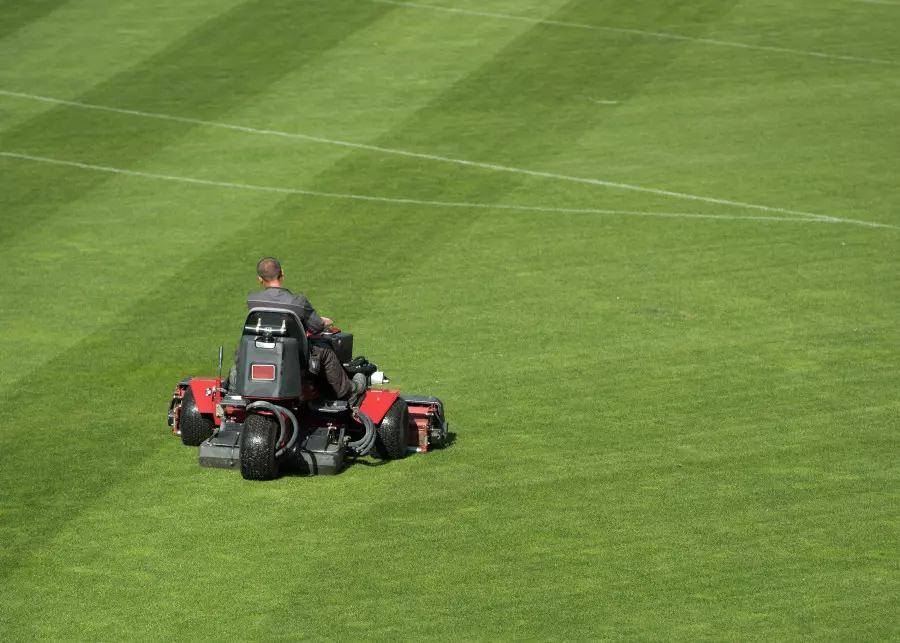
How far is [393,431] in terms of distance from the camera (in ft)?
41.5

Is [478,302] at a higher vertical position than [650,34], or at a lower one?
lower

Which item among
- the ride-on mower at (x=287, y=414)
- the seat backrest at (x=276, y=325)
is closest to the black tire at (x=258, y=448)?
the ride-on mower at (x=287, y=414)

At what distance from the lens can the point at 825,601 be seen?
33.2ft

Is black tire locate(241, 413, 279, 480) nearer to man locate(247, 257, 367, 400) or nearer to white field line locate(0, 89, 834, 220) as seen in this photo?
man locate(247, 257, 367, 400)

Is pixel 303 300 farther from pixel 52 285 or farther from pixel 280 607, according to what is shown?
pixel 52 285

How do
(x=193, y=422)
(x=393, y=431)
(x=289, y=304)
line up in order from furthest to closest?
1. (x=193, y=422)
2. (x=393, y=431)
3. (x=289, y=304)

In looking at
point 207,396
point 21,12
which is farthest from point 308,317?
point 21,12

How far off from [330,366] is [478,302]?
4.81 m

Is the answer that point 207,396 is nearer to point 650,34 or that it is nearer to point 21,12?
point 650,34

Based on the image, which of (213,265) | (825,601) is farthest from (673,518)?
(213,265)

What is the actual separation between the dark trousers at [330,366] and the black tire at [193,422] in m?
1.04

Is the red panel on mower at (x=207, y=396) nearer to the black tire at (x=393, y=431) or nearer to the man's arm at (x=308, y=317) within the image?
the man's arm at (x=308, y=317)

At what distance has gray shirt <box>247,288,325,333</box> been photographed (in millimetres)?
12391

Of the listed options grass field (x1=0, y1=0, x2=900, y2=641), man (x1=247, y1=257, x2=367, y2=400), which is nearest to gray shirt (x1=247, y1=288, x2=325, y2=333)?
man (x1=247, y1=257, x2=367, y2=400)
